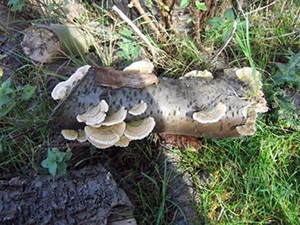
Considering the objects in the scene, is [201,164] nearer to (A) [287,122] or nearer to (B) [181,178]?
(B) [181,178]

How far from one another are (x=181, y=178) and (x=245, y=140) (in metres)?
0.72

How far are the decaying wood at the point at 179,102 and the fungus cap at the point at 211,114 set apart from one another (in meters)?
0.02

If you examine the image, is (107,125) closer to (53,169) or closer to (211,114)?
(53,169)

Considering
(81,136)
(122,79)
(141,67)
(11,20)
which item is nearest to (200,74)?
(141,67)

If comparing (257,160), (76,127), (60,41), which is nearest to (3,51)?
(60,41)

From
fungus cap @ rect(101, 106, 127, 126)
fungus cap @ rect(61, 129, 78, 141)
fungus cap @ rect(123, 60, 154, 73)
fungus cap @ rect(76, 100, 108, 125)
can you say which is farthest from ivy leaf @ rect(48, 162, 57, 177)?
fungus cap @ rect(123, 60, 154, 73)

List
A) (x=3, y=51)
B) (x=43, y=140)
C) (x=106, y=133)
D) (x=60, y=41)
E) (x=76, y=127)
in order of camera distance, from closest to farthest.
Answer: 1. (x=106, y=133)
2. (x=76, y=127)
3. (x=43, y=140)
4. (x=60, y=41)
5. (x=3, y=51)

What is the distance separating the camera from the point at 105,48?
128 inches

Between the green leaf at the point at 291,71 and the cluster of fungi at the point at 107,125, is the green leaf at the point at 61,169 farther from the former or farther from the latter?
the green leaf at the point at 291,71

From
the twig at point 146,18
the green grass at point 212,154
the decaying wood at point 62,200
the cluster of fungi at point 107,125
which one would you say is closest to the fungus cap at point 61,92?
the cluster of fungi at point 107,125

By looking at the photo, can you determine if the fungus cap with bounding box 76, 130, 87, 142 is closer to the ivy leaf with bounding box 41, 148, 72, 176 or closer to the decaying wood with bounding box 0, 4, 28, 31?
the ivy leaf with bounding box 41, 148, 72, 176

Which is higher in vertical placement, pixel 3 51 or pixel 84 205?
pixel 3 51

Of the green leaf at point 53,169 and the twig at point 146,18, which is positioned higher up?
the twig at point 146,18

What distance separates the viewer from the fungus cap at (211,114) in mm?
2307
